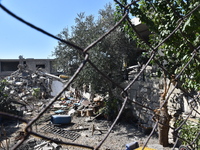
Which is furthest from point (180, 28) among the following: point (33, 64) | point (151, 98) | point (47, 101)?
point (33, 64)

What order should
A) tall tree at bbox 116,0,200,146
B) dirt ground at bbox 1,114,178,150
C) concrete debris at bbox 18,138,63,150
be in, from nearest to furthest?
tall tree at bbox 116,0,200,146 → concrete debris at bbox 18,138,63,150 → dirt ground at bbox 1,114,178,150

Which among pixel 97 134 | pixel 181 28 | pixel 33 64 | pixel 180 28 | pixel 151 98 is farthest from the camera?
pixel 33 64

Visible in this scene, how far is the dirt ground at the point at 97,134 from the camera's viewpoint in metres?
5.71

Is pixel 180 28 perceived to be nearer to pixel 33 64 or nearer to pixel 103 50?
pixel 103 50

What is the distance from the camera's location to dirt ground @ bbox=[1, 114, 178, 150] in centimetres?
571

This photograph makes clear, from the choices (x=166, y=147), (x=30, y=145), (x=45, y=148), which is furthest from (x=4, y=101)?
(x=166, y=147)

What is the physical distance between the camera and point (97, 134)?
6641 mm

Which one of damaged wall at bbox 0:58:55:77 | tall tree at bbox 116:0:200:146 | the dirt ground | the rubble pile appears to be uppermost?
damaged wall at bbox 0:58:55:77

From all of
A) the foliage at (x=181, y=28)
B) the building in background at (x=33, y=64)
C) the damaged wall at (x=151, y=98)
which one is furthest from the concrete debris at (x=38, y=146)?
the building in background at (x=33, y=64)

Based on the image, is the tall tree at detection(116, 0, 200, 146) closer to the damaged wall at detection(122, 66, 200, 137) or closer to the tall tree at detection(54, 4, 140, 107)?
the damaged wall at detection(122, 66, 200, 137)

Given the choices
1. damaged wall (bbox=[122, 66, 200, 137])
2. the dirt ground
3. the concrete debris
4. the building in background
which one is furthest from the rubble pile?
the building in background

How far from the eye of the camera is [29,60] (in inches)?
809

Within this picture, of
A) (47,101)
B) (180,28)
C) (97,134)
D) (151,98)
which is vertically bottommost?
(97,134)

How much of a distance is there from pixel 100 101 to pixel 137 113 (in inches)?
95.8
